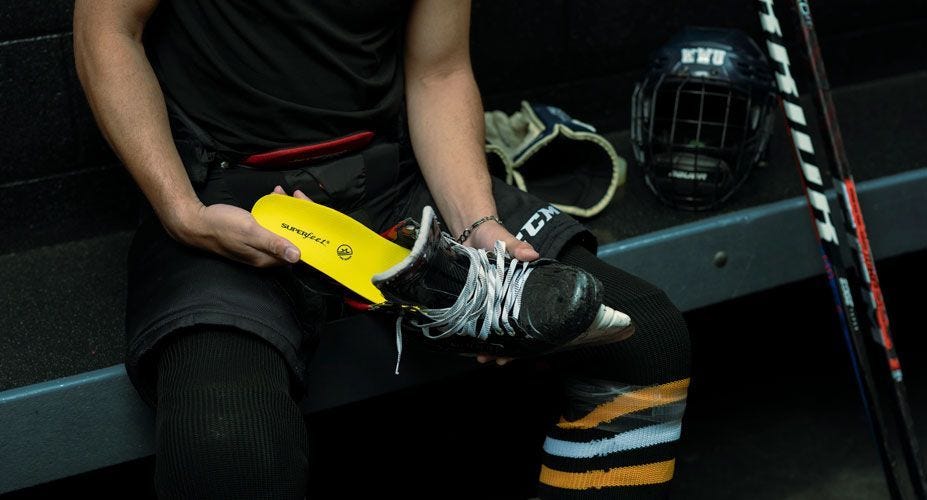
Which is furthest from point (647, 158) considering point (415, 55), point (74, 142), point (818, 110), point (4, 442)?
point (4, 442)

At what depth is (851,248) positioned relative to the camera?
1.90 m

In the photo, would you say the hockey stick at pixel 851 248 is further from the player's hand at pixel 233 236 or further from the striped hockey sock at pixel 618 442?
the player's hand at pixel 233 236

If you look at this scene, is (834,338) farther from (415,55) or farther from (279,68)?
(279,68)

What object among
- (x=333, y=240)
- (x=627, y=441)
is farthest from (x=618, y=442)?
(x=333, y=240)

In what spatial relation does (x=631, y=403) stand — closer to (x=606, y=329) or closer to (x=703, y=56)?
(x=606, y=329)

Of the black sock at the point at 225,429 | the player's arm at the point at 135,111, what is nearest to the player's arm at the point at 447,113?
the player's arm at the point at 135,111

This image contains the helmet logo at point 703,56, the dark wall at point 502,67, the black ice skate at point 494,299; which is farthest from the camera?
the helmet logo at point 703,56

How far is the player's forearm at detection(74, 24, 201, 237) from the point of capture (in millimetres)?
1497

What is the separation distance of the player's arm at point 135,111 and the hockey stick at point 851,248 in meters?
0.94

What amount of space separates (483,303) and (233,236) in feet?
1.06

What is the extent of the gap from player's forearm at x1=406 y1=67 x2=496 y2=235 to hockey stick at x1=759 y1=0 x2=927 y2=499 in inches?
20.6

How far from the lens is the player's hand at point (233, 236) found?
4.71 feet

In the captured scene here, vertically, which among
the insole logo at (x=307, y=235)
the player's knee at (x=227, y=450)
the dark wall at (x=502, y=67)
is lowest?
the dark wall at (x=502, y=67)

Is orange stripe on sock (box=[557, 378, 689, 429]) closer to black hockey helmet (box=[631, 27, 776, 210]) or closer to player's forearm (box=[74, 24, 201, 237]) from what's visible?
player's forearm (box=[74, 24, 201, 237])
